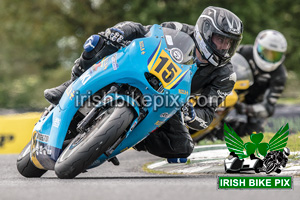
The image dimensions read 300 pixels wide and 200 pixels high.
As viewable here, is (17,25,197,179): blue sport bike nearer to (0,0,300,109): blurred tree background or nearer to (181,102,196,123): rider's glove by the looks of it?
(181,102,196,123): rider's glove

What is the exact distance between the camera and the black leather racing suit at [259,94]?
10.0 meters

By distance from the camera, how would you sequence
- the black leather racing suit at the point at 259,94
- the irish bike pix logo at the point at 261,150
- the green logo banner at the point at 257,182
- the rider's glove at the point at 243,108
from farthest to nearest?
the black leather racing suit at the point at 259,94 < the rider's glove at the point at 243,108 < the irish bike pix logo at the point at 261,150 < the green logo banner at the point at 257,182

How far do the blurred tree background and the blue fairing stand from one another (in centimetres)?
1297

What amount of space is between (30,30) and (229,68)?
19.7 m

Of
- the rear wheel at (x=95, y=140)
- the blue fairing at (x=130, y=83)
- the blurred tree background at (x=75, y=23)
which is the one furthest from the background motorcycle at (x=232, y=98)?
the blurred tree background at (x=75, y=23)

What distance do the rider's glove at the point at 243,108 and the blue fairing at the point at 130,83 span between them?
482 cm

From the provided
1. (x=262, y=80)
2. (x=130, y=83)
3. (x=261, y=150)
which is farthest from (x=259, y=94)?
(x=130, y=83)

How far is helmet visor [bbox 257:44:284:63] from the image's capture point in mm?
10414

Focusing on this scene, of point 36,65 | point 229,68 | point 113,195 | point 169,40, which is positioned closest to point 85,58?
point 169,40

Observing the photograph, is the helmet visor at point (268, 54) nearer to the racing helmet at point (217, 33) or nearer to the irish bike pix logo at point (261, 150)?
the racing helmet at point (217, 33)

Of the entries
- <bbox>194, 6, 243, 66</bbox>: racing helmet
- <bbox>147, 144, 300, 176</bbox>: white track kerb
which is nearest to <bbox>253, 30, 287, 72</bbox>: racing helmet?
<bbox>147, 144, 300, 176</bbox>: white track kerb

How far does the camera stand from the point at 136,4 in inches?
806

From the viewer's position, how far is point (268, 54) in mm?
10508

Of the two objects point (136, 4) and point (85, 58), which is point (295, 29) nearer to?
point (136, 4)
